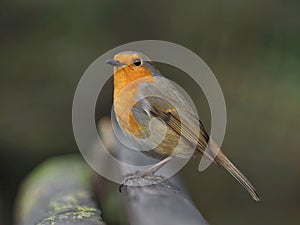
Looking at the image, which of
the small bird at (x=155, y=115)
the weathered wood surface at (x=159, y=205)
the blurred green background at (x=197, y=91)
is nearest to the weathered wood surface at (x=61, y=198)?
the weathered wood surface at (x=159, y=205)

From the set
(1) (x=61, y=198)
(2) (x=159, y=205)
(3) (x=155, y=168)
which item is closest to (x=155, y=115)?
(3) (x=155, y=168)

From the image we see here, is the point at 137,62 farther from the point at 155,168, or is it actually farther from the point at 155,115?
A: the point at 155,168

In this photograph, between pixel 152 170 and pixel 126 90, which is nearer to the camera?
pixel 152 170

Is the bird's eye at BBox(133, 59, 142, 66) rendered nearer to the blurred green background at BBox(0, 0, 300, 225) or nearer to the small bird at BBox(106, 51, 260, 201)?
the small bird at BBox(106, 51, 260, 201)

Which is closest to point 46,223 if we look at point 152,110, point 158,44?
point 152,110

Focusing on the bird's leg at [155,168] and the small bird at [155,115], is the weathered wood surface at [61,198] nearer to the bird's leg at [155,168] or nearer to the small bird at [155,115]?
the bird's leg at [155,168]

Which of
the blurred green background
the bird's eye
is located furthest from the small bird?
the blurred green background
